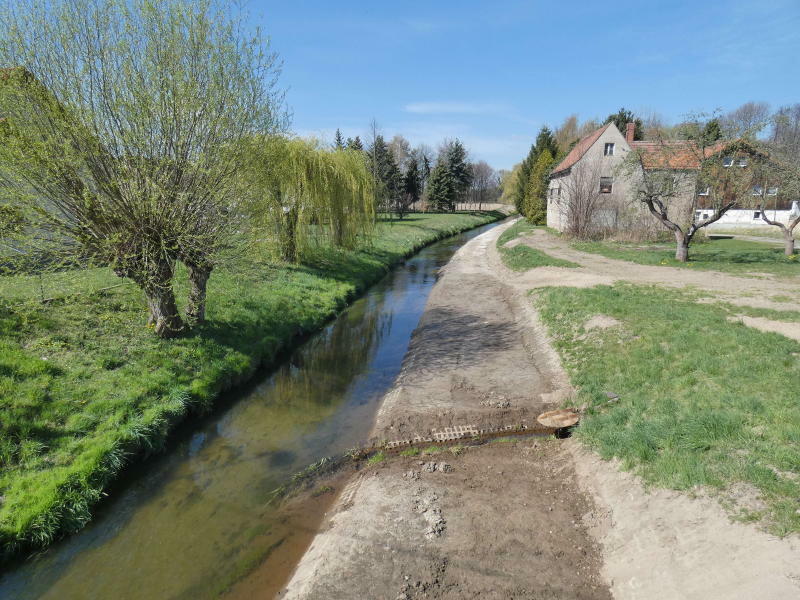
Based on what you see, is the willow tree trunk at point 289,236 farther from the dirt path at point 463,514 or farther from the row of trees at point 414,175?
the row of trees at point 414,175

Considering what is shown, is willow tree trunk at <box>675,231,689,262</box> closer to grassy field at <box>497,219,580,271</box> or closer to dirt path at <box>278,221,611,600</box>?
grassy field at <box>497,219,580,271</box>

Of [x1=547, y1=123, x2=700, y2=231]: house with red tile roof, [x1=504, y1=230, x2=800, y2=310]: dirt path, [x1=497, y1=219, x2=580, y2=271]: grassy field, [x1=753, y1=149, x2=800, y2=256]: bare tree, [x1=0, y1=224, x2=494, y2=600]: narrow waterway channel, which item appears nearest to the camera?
[x1=0, y1=224, x2=494, y2=600]: narrow waterway channel

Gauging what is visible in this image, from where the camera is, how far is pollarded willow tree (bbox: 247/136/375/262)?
56.7 ft

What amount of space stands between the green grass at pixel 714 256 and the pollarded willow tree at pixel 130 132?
773 inches

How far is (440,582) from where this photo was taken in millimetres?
5059

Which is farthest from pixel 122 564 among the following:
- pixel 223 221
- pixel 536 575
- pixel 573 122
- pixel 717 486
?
pixel 573 122

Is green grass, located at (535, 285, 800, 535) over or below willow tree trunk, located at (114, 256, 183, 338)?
below

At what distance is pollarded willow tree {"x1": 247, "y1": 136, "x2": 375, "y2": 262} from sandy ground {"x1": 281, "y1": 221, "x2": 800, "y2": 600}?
1042 centimetres

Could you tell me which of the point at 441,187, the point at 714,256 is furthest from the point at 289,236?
the point at 441,187

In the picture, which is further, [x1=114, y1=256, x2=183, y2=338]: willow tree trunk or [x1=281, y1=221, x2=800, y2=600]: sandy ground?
[x1=114, y1=256, x2=183, y2=338]: willow tree trunk

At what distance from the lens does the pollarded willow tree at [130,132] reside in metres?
7.80

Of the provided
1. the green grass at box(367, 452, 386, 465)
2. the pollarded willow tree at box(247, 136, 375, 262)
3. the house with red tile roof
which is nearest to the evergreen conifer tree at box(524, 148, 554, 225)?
the house with red tile roof

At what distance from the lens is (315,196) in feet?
60.2

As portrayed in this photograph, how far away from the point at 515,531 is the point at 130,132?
32.1ft
